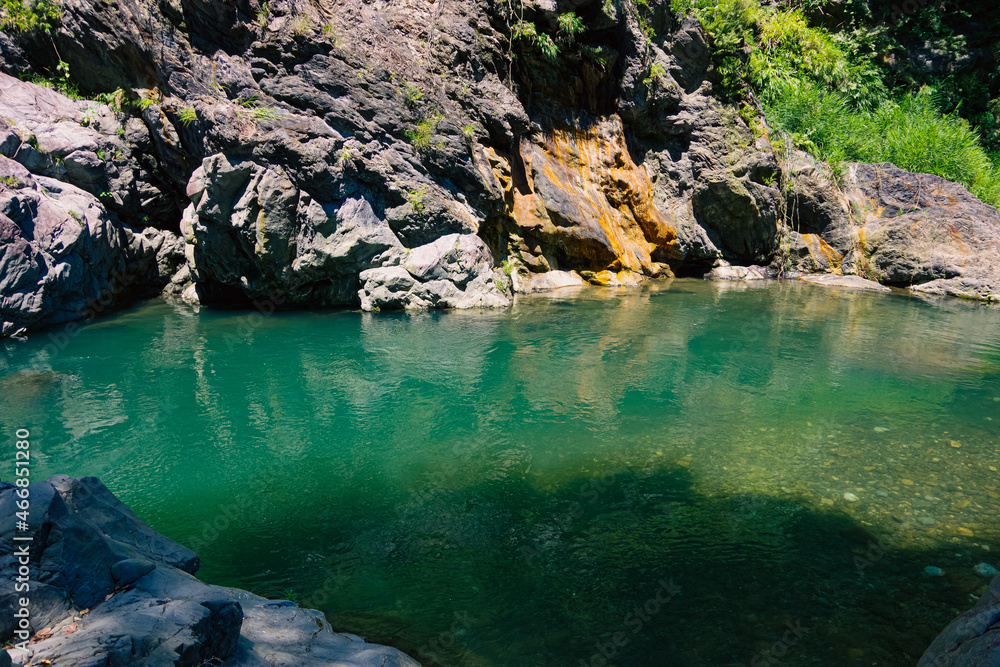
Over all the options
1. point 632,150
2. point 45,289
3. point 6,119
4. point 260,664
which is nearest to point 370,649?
point 260,664

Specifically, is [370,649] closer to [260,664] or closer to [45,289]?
[260,664]

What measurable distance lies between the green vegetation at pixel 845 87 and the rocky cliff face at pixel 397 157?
153 cm

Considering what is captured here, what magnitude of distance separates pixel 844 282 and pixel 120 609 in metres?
17.5

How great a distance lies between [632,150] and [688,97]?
232 centimetres

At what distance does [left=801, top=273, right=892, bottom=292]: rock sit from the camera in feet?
50.5

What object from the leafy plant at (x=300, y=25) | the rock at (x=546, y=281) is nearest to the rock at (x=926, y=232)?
the rock at (x=546, y=281)

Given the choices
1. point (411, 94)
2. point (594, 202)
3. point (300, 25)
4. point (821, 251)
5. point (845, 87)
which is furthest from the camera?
point (845, 87)

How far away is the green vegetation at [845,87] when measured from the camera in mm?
17391

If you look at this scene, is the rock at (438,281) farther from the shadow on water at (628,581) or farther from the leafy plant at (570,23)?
the shadow on water at (628,581)

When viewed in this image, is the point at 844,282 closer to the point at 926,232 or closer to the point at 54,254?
the point at 926,232

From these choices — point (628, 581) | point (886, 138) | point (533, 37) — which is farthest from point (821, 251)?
point (628, 581)

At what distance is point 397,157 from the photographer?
1184 centimetres

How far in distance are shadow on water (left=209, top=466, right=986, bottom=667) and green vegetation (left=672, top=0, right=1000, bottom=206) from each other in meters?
16.4

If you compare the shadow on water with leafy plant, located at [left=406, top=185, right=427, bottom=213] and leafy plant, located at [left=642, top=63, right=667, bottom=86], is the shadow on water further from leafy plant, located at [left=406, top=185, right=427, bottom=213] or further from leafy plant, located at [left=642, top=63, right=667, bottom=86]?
leafy plant, located at [left=642, top=63, right=667, bottom=86]
